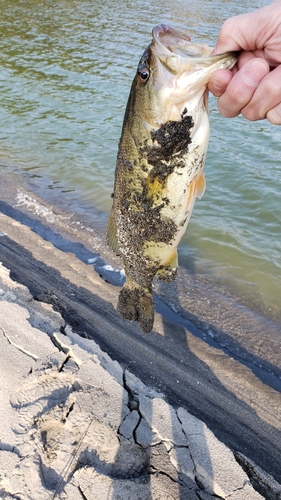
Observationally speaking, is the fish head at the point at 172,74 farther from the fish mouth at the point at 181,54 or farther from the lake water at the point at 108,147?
the lake water at the point at 108,147

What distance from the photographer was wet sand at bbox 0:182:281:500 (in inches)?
138

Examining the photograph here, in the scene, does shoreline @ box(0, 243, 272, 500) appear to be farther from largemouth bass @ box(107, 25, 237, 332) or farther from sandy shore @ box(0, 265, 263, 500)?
largemouth bass @ box(107, 25, 237, 332)

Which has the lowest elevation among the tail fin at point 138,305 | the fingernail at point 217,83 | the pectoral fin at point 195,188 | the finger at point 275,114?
the tail fin at point 138,305

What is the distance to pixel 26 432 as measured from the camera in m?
3.73

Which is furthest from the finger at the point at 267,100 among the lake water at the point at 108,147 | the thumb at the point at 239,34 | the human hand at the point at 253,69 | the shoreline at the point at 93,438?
the lake water at the point at 108,147

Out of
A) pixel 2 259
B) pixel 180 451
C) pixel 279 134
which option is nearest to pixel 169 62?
pixel 180 451

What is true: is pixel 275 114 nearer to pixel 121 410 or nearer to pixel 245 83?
pixel 245 83

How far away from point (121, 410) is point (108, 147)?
29.0 ft

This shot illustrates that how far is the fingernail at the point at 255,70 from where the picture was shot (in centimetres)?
234

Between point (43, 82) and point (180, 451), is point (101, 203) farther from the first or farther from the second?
point (43, 82)

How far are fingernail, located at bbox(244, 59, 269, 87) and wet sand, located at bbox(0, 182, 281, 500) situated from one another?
3.01m

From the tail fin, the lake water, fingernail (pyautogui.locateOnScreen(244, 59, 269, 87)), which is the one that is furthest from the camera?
the lake water

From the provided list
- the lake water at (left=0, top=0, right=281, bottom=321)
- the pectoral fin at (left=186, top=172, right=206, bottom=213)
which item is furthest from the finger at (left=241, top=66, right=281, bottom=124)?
the lake water at (left=0, top=0, right=281, bottom=321)

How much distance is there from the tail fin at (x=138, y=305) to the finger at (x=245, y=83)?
1863 millimetres
